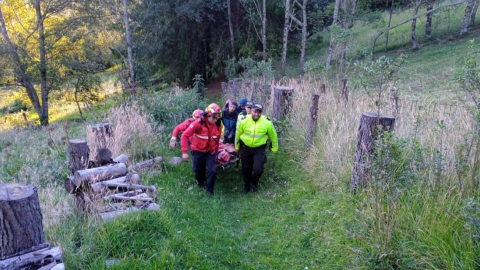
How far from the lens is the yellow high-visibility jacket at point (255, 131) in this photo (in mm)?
5906

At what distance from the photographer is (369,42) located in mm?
24812

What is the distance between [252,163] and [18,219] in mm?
4076

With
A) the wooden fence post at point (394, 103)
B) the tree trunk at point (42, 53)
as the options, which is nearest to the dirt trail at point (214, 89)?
the tree trunk at point (42, 53)

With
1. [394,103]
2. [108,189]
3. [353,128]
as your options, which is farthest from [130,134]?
[394,103]

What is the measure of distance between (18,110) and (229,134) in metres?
25.7

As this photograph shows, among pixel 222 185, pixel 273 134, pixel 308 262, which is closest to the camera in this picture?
pixel 308 262

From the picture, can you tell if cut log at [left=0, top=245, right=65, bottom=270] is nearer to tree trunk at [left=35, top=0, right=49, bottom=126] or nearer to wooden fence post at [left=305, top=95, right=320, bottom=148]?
wooden fence post at [left=305, top=95, right=320, bottom=148]

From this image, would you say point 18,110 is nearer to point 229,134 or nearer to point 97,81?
point 97,81

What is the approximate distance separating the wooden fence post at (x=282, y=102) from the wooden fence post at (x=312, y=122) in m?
1.39

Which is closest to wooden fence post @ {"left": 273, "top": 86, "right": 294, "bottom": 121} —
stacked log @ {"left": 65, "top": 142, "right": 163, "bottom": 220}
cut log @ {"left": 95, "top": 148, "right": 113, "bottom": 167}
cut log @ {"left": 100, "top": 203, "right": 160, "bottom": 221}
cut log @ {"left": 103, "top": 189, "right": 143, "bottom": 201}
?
stacked log @ {"left": 65, "top": 142, "right": 163, "bottom": 220}

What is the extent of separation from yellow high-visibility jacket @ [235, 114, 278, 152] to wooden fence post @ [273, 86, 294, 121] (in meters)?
1.66

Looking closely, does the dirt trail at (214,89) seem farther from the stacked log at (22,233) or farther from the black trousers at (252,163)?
the stacked log at (22,233)

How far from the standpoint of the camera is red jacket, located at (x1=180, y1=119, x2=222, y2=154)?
19.1 feet

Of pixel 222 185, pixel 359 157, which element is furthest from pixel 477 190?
pixel 222 185
